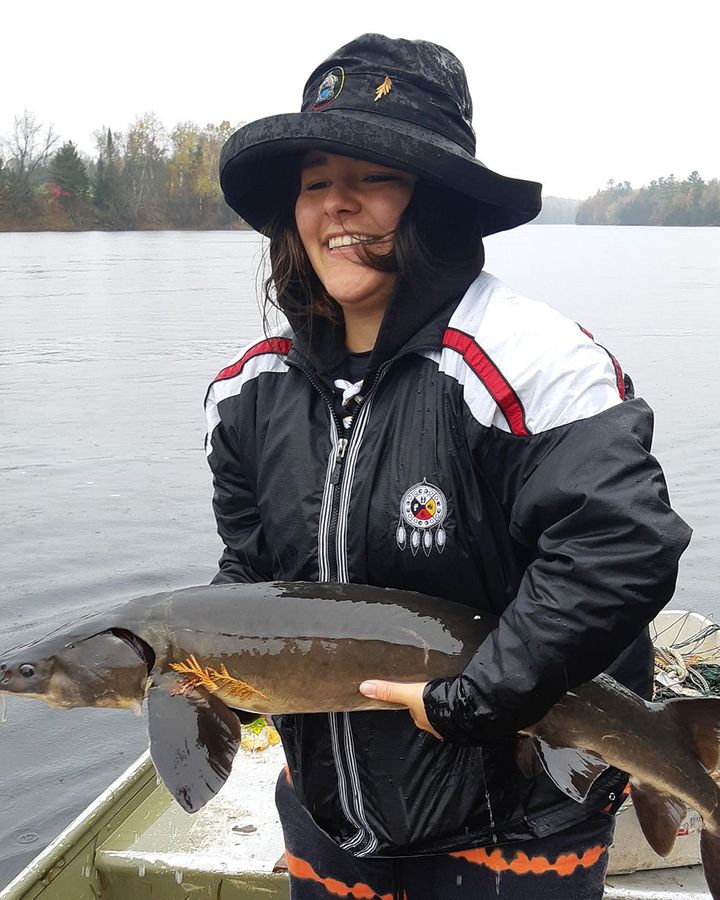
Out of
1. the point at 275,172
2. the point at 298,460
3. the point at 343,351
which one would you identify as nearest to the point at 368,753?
the point at 298,460

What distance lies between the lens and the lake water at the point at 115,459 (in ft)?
23.6

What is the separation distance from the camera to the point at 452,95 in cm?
264

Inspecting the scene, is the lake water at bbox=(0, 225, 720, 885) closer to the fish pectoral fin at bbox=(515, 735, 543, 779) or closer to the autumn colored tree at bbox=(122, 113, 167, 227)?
the fish pectoral fin at bbox=(515, 735, 543, 779)

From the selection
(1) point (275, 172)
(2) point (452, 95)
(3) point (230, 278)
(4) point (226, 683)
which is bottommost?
(3) point (230, 278)

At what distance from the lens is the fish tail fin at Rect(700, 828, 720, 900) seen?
8.68 feet

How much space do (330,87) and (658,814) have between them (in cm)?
213

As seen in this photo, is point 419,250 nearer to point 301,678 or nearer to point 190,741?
point 301,678

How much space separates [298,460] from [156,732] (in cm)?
79

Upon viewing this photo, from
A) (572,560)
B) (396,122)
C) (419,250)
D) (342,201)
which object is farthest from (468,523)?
(396,122)

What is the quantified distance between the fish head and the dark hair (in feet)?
3.49

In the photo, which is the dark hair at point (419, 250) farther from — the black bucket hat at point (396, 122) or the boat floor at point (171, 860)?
the boat floor at point (171, 860)

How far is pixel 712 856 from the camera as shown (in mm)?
2656

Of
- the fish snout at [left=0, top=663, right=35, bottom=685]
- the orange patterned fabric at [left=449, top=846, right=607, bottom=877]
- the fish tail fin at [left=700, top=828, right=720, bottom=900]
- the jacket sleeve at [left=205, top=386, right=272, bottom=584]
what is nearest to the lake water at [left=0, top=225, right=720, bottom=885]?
the jacket sleeve at [left=205, top=386, right=272, bottom=584]

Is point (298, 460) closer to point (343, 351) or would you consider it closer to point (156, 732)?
point (343, 351)
